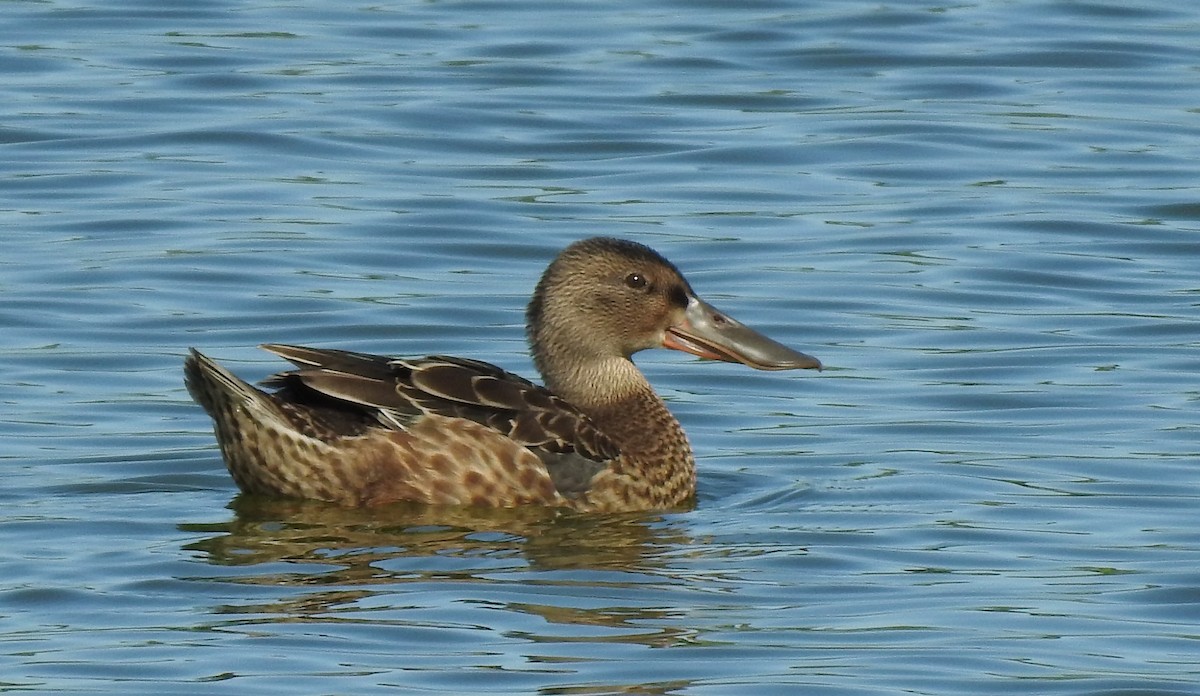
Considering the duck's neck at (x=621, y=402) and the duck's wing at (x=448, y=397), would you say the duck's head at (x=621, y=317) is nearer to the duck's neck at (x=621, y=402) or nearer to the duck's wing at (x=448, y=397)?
the duck's neck at (x=621, y=402)

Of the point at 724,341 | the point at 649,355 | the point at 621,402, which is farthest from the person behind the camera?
the point at 649,355

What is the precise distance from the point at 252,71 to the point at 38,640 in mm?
10194

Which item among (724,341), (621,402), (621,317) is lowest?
(621,402)

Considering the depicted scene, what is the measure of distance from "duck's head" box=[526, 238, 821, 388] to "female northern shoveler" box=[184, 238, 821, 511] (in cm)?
1

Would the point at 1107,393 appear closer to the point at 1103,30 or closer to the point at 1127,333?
the point at 1127,333

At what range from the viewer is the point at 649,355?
41.2ft

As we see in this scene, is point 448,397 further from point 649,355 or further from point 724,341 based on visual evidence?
point 649,355

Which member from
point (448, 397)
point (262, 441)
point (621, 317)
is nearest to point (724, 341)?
point (621, 317)

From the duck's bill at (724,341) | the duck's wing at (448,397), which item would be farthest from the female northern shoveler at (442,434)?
the duck's bill at (724,341)

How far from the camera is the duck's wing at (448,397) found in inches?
377

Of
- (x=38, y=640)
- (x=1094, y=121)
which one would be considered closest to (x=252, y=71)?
(x=1094, y=121)

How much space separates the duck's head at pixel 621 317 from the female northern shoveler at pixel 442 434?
0.04ft

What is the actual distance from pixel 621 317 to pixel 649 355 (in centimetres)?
213

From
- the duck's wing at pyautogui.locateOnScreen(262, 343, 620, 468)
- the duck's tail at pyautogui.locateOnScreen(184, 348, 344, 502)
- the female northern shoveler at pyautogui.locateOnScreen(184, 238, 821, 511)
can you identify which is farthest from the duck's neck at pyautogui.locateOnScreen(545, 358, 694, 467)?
the duck's tail at pyautogui.locateOnScreen(184, 348, 344, 502)
